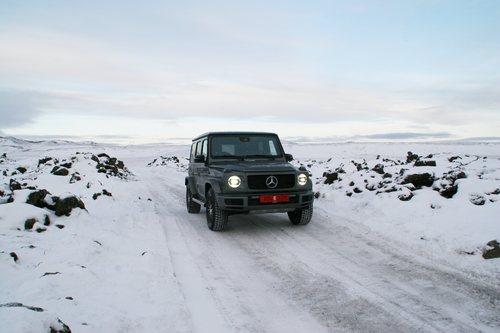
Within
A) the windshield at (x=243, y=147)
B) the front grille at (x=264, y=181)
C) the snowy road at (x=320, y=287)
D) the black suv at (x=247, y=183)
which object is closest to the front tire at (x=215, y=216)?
the black suv at (x=247, y=183)

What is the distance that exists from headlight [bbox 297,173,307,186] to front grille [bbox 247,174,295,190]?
0.51 feet

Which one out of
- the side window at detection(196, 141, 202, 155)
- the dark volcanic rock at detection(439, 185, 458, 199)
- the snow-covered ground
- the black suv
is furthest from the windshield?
the dark volcanic rock at detection(439, 185, 458, 199)

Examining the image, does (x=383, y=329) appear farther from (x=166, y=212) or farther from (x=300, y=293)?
(x=166, y=212)

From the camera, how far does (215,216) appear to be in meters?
5.98

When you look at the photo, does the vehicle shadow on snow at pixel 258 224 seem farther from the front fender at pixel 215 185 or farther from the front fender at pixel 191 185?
the front fender at pixel 191 185

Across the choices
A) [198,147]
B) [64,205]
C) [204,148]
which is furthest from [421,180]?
[64,205]

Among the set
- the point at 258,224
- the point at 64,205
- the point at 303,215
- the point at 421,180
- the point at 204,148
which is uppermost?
the point at 204,148

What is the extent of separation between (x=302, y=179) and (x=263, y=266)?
7.32 ft

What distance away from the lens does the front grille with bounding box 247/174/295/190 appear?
18.7 ft

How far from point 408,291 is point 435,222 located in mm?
2627

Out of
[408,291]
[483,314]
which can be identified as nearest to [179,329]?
[408,291]

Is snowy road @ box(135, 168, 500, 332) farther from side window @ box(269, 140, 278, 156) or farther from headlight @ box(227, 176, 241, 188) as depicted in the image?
side window @ box(269, 140, 278, 156)

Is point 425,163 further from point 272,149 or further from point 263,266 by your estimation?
point 263,266

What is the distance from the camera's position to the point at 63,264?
371cm
